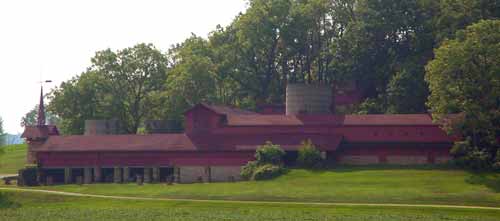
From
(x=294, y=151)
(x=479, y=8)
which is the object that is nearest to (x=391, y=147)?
(x=294, y=151)

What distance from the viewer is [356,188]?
6606 centimetres

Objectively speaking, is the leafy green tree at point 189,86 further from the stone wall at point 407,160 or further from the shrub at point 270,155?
the stone wall at point 407,160

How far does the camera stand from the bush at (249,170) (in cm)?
7816

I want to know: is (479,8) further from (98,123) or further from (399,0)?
(98,123)

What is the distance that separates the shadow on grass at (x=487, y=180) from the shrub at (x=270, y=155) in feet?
59.7

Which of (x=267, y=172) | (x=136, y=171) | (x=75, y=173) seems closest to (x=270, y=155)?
(x=267, y=172)

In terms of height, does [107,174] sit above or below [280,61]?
below

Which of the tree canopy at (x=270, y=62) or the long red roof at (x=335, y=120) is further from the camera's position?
the tree canopy at (x=270, y=62)

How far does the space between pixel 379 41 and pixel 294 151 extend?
1135 inches

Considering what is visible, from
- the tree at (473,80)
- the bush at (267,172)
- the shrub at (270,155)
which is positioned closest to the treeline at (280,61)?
the tree at (473,80)

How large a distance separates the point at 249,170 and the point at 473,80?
71.8ft

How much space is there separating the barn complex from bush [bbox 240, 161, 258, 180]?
2.64 meters

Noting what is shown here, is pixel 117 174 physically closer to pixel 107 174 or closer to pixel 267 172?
pixel 107 174

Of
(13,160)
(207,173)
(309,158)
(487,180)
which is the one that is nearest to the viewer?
(487,180)
